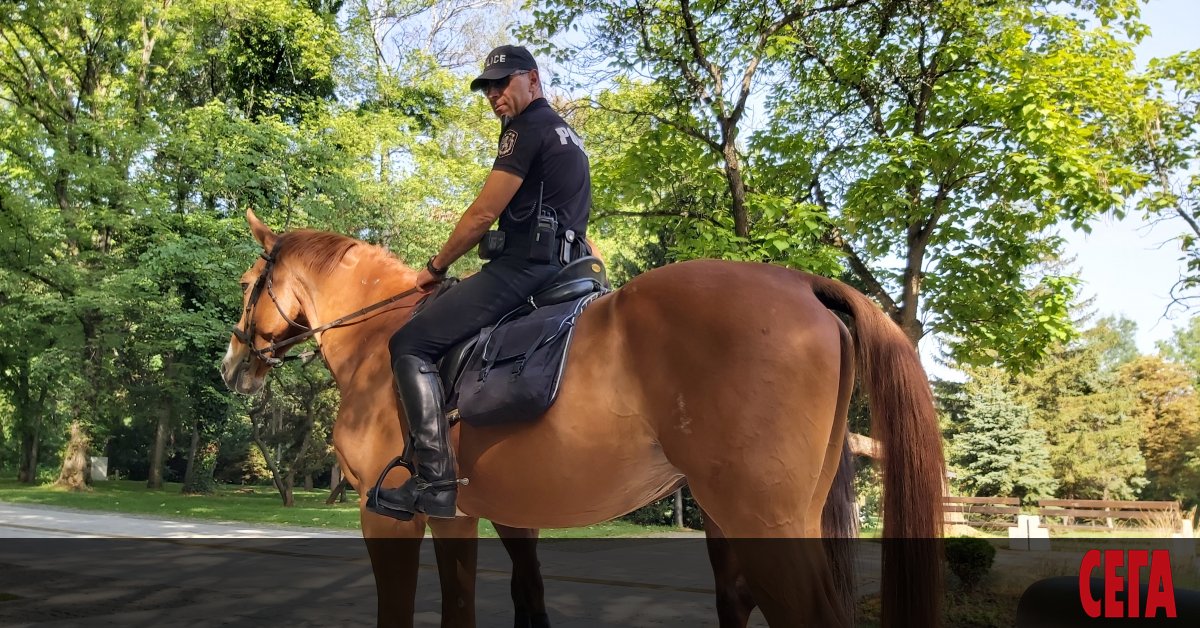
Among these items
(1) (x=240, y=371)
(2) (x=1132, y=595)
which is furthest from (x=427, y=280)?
(2) (x=1132, y=595)

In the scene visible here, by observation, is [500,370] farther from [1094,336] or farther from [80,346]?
[1094,336]

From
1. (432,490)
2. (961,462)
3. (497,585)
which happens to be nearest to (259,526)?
(497,585)

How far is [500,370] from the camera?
11.6ft

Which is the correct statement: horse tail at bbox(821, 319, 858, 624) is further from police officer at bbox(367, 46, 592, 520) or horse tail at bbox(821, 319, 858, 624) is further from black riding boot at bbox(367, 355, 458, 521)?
black riding boot at bbox(367, 355, 458, 521)

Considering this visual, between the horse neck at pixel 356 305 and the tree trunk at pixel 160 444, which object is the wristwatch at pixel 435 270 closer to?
the horse neck at pixel 356 305

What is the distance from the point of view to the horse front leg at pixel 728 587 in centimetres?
426

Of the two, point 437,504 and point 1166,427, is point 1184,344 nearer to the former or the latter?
point 1166,427

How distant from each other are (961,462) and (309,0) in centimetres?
2772

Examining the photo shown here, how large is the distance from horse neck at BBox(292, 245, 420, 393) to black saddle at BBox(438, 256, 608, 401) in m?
0.70

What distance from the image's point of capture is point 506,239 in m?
3.83

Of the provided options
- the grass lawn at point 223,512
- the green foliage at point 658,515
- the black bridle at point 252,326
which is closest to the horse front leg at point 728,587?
the black bridle at point 252,326

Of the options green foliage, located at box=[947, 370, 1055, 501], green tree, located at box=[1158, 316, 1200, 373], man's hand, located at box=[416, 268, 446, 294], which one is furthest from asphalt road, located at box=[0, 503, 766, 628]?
green tree, located at box=[1158, 316, 1200, 373]

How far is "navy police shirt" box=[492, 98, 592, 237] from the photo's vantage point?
3.75m

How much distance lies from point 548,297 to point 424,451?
0.88 m
